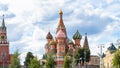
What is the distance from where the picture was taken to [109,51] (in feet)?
446

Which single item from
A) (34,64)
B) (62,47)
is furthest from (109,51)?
(34,64)

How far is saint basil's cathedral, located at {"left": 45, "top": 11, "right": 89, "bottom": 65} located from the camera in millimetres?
143000

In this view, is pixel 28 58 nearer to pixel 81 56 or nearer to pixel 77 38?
pixel 81 56

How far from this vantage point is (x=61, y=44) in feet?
470

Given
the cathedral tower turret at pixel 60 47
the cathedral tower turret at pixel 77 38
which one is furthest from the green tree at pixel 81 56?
the cathedral tower turret at pixel 77 38

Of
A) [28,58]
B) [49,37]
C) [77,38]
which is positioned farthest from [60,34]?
[49,37]

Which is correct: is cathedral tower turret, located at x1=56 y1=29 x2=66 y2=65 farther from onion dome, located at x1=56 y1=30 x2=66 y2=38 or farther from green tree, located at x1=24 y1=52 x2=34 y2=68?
green tree, located at x1=24 y1=52 x2=34 y2=68

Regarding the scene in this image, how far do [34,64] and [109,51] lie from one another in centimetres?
2373

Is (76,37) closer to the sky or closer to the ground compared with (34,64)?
closer to the sky

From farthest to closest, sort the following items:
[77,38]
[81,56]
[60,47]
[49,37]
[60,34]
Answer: [49,37] < [77,38] < [60,34] < [60,47] < [81,56]

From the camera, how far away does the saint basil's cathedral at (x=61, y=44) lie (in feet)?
469

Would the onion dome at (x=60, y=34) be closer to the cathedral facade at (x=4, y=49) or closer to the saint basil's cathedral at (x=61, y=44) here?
the saint basil's cathedral at (x=61, y=44)

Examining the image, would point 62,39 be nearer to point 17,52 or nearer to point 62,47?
point 62,47

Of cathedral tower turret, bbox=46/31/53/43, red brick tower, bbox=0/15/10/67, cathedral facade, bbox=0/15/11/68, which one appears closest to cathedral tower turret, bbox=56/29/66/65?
cathedral facade, bbox=0/15/11/68
